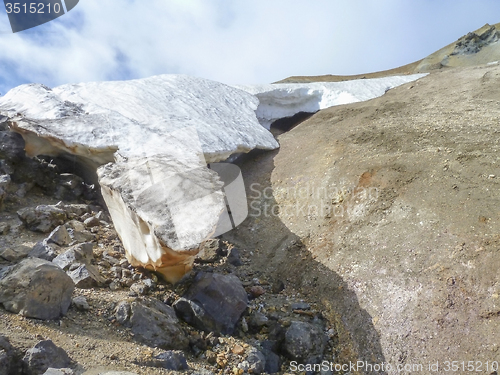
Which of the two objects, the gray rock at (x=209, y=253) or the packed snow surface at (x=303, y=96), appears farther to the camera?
the packed snow surface at (x=303, y=96)

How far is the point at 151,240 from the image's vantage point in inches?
117

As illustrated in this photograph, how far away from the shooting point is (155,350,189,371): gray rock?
2344 mm

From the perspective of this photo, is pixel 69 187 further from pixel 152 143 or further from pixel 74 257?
pixel 74 257

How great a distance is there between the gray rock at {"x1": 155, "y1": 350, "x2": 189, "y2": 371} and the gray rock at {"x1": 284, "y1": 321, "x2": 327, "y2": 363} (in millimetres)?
971

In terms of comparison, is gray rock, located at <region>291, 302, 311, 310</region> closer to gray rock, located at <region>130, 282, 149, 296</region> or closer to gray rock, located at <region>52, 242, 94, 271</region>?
gray rock, located at <region>130, 282, 149, 296</region>

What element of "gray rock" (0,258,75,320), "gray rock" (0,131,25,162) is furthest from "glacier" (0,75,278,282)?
"gray rock" (0,258,75,320)

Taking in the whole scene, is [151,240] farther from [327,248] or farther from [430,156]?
[430,156]

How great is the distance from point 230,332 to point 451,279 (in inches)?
77.0

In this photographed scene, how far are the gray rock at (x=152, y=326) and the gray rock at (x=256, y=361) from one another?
502 millimetres

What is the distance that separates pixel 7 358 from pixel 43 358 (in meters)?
0.16

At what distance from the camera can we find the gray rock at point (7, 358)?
1797 mm

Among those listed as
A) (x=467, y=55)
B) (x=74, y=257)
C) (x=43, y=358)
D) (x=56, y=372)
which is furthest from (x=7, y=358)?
(x=467, y=55)

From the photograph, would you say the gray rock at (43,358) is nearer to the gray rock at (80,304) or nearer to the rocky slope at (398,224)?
the gray rock at (80,304)

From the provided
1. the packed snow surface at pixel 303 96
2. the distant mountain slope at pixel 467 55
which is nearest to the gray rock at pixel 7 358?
the packed snow surface at pixel 303 96
